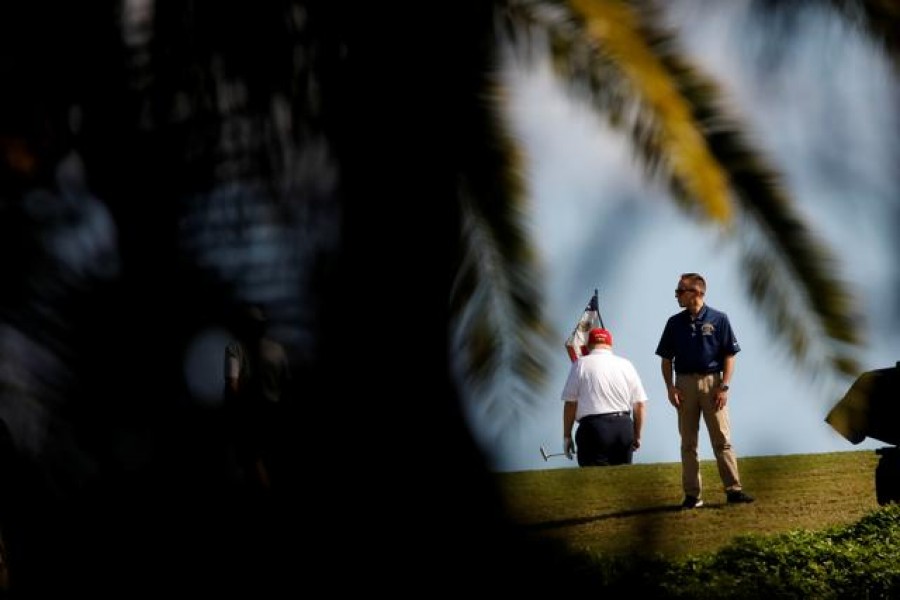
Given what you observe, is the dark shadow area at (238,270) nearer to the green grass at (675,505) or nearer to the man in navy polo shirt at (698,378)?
the green grass at (675,505)

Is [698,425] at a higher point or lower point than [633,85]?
lower

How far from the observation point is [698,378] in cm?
789

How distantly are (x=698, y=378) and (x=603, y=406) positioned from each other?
1.99 ft

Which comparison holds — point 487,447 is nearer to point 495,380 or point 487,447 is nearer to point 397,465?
point 397,465

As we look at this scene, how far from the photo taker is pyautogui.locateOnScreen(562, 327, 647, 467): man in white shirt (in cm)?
762

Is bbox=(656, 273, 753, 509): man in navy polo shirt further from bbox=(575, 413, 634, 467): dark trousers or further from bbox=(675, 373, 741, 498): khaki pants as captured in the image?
bbox=(575, 413, 634, 467): dark trousers

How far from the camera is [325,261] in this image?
3438mm

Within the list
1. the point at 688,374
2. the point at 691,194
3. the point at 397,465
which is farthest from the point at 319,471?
the point at 688,374

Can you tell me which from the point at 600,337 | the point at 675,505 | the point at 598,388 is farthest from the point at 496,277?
the point at 675,505

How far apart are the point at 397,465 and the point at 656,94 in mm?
1292

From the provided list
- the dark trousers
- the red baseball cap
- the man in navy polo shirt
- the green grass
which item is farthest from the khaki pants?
the red baseball cap

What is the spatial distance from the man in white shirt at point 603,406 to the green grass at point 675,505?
0.23 metres

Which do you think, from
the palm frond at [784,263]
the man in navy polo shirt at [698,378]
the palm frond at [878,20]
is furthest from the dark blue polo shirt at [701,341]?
the palm frond at [784,263]

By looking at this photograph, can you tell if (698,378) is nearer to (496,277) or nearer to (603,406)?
(603,406)
